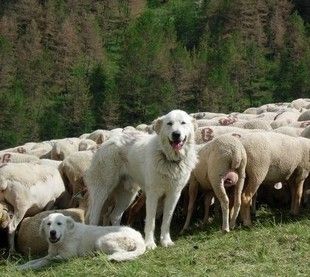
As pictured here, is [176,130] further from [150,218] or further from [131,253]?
[131,253]

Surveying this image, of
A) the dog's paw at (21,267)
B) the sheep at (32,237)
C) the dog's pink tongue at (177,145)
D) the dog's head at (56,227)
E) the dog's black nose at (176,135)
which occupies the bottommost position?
the sheep at (32,237)

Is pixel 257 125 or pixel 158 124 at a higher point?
pixel 158 124

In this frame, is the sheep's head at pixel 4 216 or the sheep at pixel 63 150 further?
the sheep at pixel 63 150

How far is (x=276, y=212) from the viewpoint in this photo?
12070mm

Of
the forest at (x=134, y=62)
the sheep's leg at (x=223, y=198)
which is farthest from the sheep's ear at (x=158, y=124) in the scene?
the forest at (x=134, y=62)

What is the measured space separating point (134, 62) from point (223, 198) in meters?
71.4

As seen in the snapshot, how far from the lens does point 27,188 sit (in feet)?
38.8

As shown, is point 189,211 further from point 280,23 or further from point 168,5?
point 168,5

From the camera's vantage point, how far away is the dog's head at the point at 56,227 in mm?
9413

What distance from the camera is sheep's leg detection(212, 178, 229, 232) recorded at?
34.7 feet

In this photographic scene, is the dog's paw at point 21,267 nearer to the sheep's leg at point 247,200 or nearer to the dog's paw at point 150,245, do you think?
the dog's paw at point 150,245

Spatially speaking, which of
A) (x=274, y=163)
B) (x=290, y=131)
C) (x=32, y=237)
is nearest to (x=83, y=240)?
(x=32, y=237)

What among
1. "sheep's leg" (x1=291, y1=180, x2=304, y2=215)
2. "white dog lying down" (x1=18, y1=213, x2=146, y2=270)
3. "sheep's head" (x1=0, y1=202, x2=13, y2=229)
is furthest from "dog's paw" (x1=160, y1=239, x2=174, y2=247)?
"sheep's head" (x1=0, y1=202, x2=13, y2=229)

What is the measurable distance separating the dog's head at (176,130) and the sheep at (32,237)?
2.24 m
